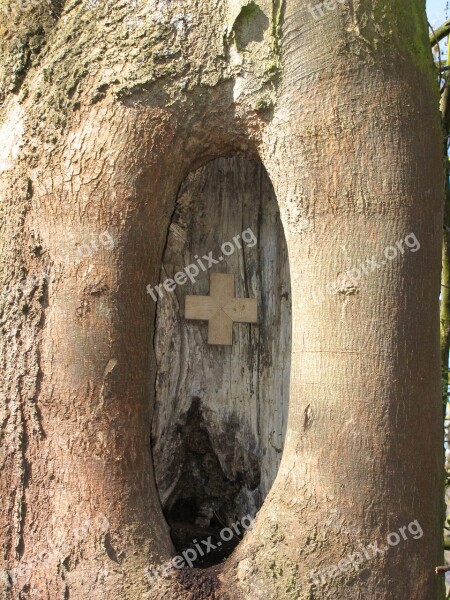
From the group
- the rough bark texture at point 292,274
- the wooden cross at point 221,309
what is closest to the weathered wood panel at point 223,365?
the wooden cross at point 221,309

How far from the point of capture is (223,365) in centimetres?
281

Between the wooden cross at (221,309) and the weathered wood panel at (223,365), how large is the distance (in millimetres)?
29

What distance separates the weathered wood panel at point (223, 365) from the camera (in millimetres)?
2754

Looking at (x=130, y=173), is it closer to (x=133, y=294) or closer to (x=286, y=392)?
(x=133, y=294)

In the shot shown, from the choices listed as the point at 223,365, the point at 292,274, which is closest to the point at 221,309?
the point at 223,365

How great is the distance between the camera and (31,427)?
2314 mm

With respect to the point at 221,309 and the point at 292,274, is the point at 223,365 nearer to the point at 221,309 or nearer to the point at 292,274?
the point at 221,309

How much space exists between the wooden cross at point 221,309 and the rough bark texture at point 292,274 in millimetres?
374

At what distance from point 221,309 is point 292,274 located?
1.65ft

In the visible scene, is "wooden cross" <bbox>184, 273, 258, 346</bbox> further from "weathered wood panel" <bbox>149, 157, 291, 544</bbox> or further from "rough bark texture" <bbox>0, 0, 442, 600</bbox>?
"rough bark texture" <bbox>0, 0, 442, 600</bbox>

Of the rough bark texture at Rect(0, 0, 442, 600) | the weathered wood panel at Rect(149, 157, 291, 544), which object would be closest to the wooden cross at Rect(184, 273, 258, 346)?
the weathered wood panel at Rect(149, 157, 291, 544)

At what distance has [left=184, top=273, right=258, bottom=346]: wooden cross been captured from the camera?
279 cm

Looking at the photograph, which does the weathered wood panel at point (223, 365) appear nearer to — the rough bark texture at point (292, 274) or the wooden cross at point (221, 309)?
the wooden cross at point (221, 309)

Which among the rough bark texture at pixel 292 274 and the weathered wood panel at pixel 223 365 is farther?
the weathered wood panel at pixel 223 365
